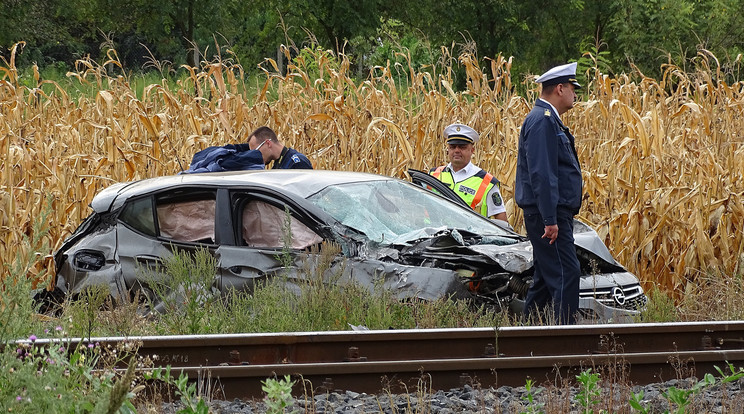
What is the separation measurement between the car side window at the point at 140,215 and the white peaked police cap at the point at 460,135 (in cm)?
287

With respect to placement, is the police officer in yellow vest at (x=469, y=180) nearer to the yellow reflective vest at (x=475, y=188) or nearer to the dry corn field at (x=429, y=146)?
the yellow reflective vest at (x=475, y=188)

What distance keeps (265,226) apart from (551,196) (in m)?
1.96

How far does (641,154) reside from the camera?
29.9ft

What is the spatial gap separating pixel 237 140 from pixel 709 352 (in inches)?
276

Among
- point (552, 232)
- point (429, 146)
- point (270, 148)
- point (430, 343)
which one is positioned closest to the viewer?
point (430, 343)

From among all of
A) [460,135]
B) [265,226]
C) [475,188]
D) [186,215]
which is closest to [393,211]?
[265,226]

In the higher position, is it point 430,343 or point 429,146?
point 429,146

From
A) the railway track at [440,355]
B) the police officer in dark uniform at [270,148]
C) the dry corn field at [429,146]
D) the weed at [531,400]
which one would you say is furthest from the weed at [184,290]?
the police officer in dark uniform at [270,148]

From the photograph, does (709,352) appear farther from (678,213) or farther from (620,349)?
(678,213)

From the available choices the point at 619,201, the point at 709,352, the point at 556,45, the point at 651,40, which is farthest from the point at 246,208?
the point at 556,45

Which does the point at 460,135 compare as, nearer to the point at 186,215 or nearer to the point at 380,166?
the point at 380,166

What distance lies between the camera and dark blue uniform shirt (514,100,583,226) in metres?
6.51

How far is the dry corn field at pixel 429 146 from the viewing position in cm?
864

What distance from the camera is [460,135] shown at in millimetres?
8578
